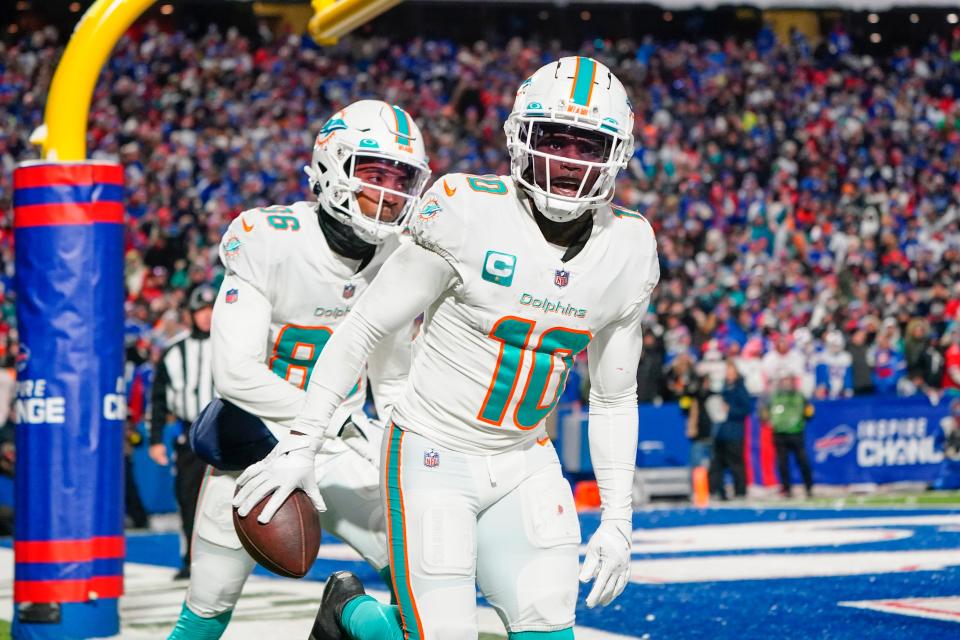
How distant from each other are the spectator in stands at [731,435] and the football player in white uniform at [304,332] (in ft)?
27.5

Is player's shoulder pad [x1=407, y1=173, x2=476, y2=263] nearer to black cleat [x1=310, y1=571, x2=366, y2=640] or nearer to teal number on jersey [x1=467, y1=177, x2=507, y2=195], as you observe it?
teal number on jersey [x1=467, y1=177, x2=507, y2=195]

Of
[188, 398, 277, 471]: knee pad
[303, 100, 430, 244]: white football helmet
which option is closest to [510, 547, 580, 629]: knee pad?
[188, 398, 277, 471]: knee pad

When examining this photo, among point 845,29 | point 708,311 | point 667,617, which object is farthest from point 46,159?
point 845,29

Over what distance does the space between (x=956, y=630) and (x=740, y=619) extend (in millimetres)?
920

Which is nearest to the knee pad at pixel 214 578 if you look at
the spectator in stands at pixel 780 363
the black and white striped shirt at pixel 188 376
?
the black and white striped shirt at pixel 188 376

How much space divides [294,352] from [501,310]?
1.24 metres

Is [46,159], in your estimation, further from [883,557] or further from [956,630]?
[883,557]

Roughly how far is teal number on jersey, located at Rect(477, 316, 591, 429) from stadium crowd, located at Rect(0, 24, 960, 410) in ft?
27.1

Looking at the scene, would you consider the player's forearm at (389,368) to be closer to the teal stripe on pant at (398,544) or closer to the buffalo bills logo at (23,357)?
the teal stripe on pant at (398,544)

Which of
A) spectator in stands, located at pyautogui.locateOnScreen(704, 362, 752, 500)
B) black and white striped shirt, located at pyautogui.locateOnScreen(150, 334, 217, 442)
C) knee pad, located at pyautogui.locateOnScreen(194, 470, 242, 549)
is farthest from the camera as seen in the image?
spectator in stands, located at pyautogui.locateOnScreen(704, 362, 752, 500)

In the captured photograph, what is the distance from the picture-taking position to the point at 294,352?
4656mm

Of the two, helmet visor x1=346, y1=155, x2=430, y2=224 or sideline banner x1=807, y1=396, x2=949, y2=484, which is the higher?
helmet visor x1=346, y1=155, x2=430, y2=224

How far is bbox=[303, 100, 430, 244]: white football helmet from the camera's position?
15.1 ft

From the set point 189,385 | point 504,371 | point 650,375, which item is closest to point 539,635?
point 504,371
